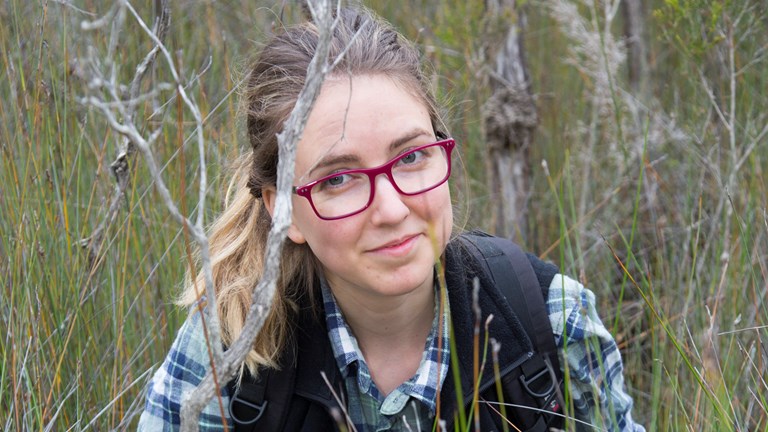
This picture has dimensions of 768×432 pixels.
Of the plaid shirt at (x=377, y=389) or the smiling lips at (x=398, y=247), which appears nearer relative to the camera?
the smiling lips at (x=398, y=247)

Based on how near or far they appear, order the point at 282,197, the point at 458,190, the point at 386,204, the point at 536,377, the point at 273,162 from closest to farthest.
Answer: the point at 282,197
the point at 386,204
the point at 536,377
the point at 273,162
the point at 458,190

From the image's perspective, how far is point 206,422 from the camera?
1.75 m

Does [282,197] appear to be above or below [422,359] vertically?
above

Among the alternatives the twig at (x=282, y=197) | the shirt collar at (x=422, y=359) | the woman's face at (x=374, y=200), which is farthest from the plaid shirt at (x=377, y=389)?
the twig at (x=282, y=197)

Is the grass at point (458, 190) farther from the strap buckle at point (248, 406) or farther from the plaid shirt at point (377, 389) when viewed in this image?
the plaid shirt at point (377, 389)

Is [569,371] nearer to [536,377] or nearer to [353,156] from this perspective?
[536,377]

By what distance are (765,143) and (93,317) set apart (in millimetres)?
2183

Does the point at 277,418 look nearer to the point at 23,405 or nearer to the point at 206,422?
the point at 206,422

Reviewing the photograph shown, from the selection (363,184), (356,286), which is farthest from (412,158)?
(356,286)

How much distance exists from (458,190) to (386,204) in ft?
2.24

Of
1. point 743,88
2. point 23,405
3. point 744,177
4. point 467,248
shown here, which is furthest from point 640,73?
point 23,405

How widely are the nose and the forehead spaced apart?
0.19 ft

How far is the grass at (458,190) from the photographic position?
1.76m

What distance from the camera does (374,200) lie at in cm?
146
